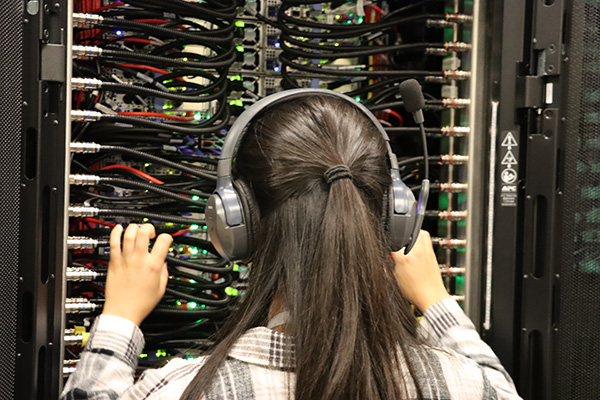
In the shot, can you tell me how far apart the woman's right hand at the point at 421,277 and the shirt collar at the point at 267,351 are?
24.6 inches

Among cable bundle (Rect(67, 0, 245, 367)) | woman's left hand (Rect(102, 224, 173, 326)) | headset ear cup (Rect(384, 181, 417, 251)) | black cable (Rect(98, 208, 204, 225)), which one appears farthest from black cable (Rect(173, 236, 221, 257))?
headset ear cup (Rect(384, 181, 417, 251))

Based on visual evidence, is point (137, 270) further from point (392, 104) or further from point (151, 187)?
point (392, 104)

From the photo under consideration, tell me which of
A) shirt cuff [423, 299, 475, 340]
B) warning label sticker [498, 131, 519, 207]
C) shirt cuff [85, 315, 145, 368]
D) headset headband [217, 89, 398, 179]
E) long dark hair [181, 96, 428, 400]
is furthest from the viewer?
warning label sticker [498, 131, 519, 207]

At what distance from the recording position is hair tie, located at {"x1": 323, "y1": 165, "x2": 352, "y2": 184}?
896 millimetres

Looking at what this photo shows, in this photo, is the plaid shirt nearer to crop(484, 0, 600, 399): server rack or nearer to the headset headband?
the headset headband

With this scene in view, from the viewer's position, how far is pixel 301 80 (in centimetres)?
187

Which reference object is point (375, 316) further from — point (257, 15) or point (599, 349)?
point (257, 15)

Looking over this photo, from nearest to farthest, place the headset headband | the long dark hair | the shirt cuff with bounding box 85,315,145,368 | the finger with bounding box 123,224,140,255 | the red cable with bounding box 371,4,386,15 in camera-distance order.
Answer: the long dark hair, the headset headband, the shirt cuff with bounding box 85,315,145,368, the finger with bounding box 123,224,140,255, the red cable with bounding box 371,4,386,15

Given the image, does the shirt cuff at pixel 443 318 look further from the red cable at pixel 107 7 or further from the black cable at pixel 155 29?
the red cable at pixel 107 7

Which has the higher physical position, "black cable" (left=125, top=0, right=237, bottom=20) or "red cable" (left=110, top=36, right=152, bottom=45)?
"black cable" (left=125, top=0, right=237, bottom=20)

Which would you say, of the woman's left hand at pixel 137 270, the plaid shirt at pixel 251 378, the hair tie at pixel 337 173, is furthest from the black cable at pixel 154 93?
the hair tie at pixel 337 173

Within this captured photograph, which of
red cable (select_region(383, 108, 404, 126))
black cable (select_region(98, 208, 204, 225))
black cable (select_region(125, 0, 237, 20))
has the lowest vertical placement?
black cable (select_region(98, 208, 204, 225))

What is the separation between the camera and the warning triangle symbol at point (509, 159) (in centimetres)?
167

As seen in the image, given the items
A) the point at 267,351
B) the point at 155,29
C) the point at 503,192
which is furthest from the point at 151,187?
the point at 503,192
